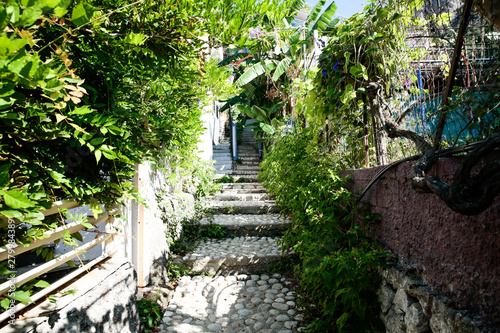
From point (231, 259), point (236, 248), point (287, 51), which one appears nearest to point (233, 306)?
point (231, 259)

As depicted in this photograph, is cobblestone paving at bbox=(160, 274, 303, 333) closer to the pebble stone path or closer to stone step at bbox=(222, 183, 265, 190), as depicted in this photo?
the pebble stone path

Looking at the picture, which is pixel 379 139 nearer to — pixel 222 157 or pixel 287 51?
pixel 287 51

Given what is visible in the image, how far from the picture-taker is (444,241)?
1553 mm

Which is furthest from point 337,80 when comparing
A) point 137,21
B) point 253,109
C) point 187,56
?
point 253,109

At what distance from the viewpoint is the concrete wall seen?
1242 millimetres

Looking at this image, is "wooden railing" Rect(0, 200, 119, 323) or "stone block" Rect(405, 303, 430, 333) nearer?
"wooden railing" Rect(0, 200, 119, 323)

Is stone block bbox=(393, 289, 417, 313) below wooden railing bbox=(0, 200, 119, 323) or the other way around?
below

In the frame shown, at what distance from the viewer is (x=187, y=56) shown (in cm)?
161

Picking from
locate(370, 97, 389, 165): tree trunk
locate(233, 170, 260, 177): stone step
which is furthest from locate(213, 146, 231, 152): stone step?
locate(370, 97, 389, 165): tree trunk

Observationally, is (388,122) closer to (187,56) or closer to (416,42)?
(416,42)

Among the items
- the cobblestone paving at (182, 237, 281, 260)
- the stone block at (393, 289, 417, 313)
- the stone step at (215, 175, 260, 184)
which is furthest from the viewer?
the stone step at (215, 175, 260, 184)

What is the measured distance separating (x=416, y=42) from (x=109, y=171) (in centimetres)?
241

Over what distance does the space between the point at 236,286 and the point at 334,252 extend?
5.27 ft

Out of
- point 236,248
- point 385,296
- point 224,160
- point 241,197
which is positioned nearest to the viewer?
point 385,296
